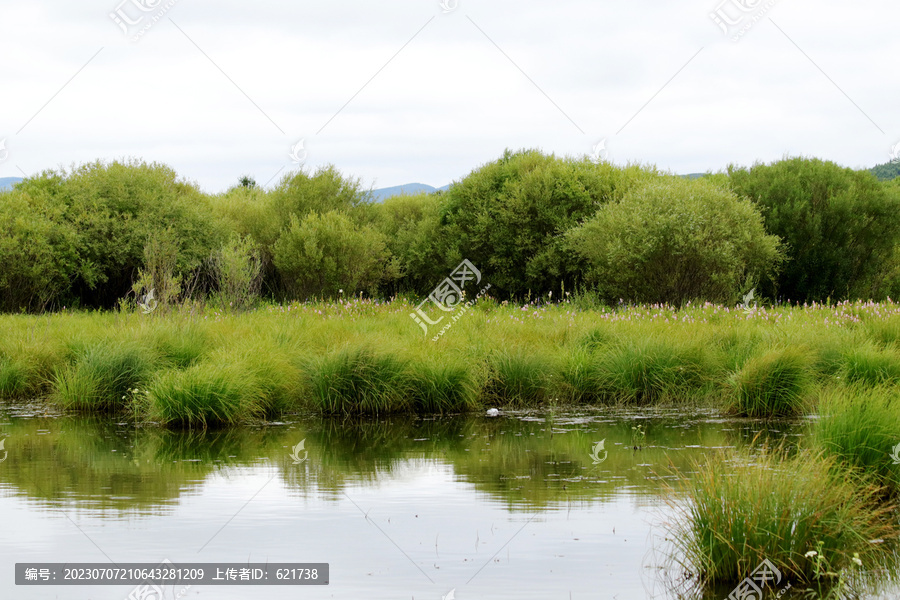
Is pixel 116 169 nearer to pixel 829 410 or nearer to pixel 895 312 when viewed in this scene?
pixel 895 312

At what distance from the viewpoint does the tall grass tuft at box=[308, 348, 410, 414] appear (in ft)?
43.6

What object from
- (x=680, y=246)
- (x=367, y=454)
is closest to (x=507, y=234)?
(x=680, y=246)

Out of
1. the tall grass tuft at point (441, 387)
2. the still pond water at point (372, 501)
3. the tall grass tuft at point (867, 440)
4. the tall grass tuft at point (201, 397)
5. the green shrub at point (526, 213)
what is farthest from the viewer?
the green shrub at point (526, 213)

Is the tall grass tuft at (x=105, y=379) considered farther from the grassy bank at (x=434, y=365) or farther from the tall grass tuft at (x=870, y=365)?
the tall grass tuft at (x=870, y=365)

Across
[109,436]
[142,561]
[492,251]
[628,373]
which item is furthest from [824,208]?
[142,561]

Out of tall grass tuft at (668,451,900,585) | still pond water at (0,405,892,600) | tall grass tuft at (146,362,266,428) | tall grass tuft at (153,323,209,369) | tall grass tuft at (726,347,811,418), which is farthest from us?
tall grass tuft at (153,323,209,369)

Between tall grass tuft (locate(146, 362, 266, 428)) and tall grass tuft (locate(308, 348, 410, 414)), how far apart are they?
3.78 ft

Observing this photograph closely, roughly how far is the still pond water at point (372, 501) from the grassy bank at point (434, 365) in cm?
66

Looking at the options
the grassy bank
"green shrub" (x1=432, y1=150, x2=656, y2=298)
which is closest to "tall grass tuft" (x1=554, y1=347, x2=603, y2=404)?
the grassy bank

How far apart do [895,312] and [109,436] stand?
13.8m

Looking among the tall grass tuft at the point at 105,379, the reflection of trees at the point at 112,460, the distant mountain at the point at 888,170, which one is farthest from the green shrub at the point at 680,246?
the distant mountain at the point at 888,170

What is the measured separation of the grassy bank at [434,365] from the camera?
12.9 metres

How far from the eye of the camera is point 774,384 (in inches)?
508

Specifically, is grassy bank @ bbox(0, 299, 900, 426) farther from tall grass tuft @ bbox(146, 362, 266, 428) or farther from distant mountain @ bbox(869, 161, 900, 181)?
distant mountain @ bbox(869, 161, 900, 181)
